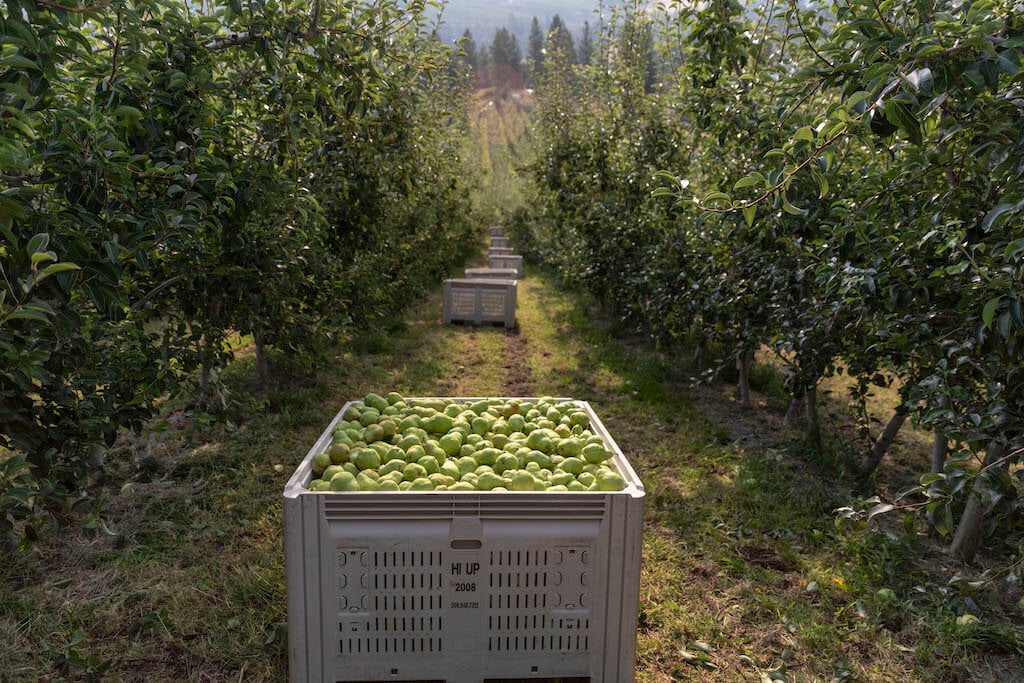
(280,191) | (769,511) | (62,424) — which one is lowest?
(769,511)

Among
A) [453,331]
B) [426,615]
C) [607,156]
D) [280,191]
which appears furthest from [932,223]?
[453,331]

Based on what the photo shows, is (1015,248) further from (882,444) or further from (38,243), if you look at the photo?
(882,444)

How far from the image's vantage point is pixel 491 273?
13094 mm

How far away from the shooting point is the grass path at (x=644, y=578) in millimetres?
2783

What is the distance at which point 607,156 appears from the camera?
8.36 m

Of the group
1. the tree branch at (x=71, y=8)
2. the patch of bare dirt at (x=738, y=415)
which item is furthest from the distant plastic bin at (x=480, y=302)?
the tree branch at (x=71, y=8)

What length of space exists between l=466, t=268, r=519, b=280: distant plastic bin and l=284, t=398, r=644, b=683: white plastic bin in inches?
412

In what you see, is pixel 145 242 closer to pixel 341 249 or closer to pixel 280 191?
pixel 280 191

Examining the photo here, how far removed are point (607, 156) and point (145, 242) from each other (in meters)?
6.79

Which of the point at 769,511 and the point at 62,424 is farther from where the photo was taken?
the point at 769,511

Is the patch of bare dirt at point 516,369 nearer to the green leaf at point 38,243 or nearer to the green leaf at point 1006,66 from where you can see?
the green leaf at point 38,243

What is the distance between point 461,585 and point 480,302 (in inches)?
353

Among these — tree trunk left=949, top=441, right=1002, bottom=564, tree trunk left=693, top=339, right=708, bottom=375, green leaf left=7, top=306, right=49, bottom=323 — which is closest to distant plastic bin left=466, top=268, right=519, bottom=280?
tree trunk left=693, top=339, right=708, bottom=375

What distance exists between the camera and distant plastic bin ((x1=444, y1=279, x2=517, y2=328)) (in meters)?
11.0
